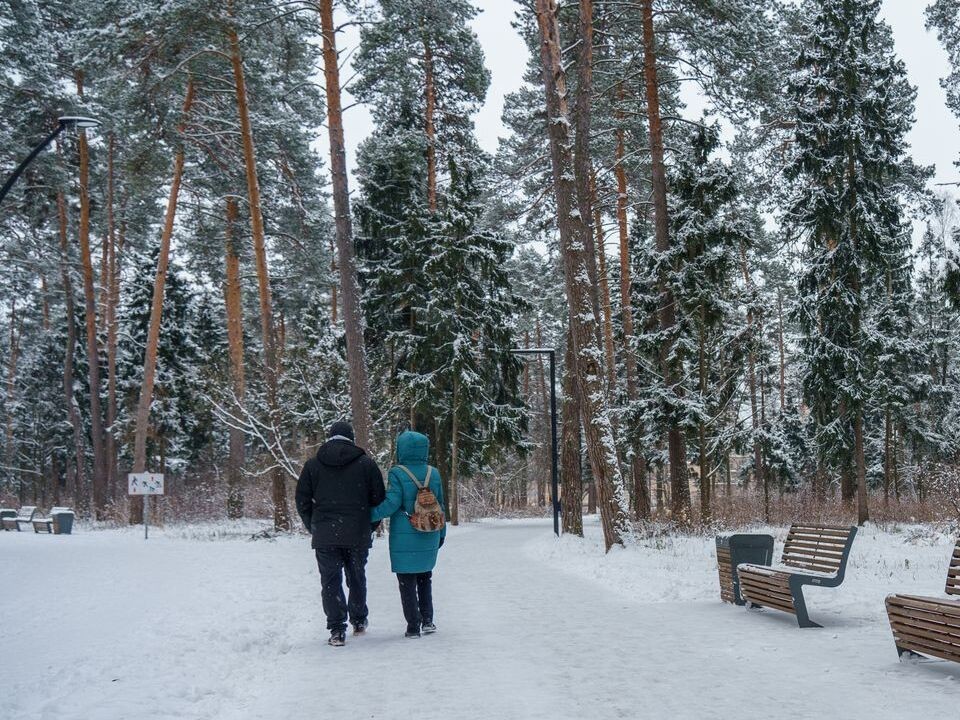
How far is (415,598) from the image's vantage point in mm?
7848

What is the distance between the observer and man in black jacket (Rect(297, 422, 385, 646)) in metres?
7.66

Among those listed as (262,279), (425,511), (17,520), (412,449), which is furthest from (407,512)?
(17,520)

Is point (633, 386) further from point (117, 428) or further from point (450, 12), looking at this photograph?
point (117, 428)

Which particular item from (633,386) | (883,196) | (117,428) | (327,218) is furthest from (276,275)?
(883,196)

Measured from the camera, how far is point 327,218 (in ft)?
95.9

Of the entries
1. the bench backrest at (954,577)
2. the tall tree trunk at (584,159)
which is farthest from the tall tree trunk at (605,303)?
the bench backrest at (954,577)

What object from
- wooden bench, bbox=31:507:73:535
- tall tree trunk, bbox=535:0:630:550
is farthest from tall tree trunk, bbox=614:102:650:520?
wooden bench, bbox=31:507:73:535

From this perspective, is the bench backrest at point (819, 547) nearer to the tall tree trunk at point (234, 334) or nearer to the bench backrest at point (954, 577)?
the bench backrest at point (954, 577)

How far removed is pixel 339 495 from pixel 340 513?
0.53 ft

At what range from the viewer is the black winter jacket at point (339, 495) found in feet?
25.3

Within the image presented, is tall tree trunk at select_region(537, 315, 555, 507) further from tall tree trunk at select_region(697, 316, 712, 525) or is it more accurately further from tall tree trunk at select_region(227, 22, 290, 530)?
tall tree trunk at select_region(227, 22, 290, 530)

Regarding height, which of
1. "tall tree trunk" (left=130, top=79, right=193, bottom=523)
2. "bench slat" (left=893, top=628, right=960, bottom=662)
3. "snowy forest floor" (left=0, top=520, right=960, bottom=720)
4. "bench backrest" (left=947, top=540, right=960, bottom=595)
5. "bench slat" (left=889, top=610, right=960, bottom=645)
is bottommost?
"snowy forest floor" (left=0, top=520, right=960, bottom=720)

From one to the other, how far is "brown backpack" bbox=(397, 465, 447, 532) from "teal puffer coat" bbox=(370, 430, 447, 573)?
0.05 metres

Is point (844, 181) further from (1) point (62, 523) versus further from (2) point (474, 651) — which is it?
(1) point (62, 523)
